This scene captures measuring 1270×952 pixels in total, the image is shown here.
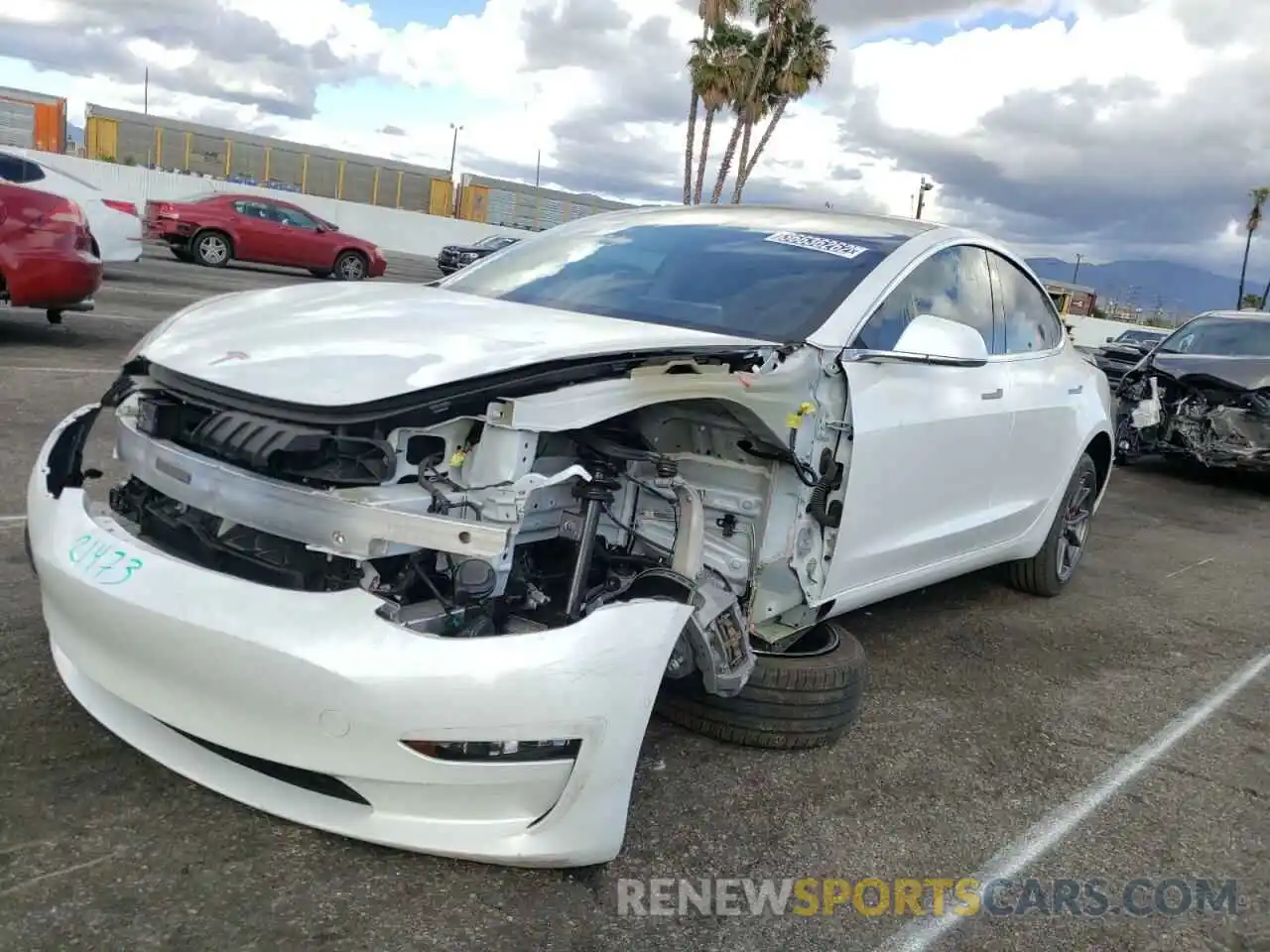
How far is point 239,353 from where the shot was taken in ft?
8.94

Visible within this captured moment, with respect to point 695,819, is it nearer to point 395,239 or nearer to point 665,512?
point 665,512

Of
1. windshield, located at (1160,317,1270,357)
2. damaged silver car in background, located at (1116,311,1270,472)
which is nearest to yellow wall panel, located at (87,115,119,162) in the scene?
windshield, located at (1160,317,1270,357)

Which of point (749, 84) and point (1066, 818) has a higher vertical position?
point (749, 84)

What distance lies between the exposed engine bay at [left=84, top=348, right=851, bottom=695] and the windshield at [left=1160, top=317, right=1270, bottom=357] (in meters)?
8.25

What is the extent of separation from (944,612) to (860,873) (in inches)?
99.3

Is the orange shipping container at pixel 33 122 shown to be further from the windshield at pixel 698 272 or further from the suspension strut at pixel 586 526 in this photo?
the suspension strut at pixel 586 526

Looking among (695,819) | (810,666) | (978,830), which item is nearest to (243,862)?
(695,819)

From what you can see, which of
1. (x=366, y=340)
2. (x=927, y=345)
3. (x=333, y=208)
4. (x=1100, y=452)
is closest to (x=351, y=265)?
(x=333, y=208)

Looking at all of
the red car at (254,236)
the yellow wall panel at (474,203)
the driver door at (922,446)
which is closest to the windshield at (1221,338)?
the driver door at (922,446)

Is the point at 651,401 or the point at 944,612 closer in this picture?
the point at 651,401

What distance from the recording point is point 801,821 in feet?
9.84

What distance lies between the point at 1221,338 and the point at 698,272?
8.38 meters

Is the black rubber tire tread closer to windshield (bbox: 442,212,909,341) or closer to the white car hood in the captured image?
windshield (bbox: 442,212,909,341)

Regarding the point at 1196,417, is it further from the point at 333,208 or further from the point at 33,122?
the point at 33,122
